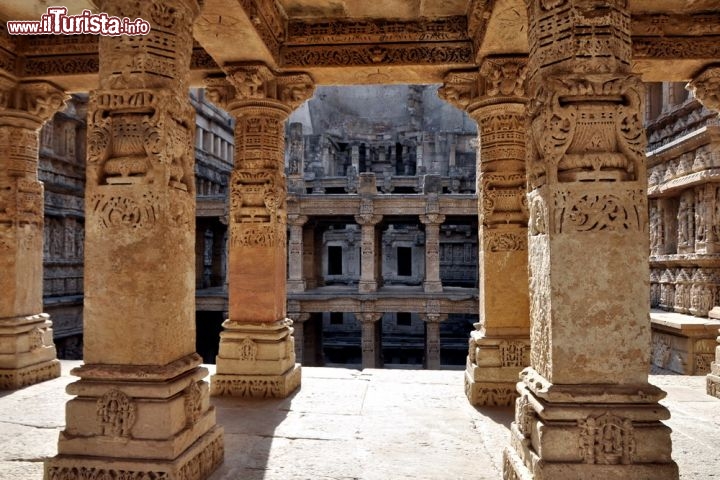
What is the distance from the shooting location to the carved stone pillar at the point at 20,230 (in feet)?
18.3

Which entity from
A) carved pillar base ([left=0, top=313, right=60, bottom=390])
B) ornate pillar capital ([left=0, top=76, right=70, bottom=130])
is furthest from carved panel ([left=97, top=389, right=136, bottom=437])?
ornate pillar capital ([left=0, top=76, right=70, bottom=130])

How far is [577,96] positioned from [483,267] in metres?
2.82

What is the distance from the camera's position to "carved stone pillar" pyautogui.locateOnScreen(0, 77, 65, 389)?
557cm

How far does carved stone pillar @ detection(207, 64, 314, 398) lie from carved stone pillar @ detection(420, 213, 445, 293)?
37.9 feet

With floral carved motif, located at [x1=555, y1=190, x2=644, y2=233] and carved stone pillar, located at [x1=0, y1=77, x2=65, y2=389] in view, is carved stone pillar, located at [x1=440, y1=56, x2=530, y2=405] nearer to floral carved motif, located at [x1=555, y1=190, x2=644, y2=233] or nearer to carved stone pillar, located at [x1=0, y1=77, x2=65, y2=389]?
floral carved motif, located at [x1=555, y1=190, x2=644, y2=233]

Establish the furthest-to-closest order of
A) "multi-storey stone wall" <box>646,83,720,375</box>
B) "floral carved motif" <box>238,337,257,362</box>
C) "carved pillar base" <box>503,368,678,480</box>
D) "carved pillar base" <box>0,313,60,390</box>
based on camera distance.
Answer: "multi-storey stone wall" <box>646,83,720,375</box> < "carved pillar base" <box>0,313,60,390</box> < "floral carved motif" <box>238,337,257,362</box> < "carved pillar base" <box>503,368,678,480</box>

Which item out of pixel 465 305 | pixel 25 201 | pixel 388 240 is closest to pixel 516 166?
pixel 25 201

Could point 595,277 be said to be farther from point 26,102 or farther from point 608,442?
point 26,102

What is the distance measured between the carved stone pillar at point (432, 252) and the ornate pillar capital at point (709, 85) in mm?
11227

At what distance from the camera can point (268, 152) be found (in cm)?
555

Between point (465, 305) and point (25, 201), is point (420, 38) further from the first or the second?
point (465, 305)

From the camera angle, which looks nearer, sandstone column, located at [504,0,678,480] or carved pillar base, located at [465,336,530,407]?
sandstone column, located at [504,0,678,480]

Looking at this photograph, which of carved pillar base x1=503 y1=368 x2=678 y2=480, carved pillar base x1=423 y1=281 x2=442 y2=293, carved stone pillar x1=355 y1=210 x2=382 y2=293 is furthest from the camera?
carved pillar base x1=423 y1=281 x2=442 y2=293

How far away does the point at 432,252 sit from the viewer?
17.0 meters
